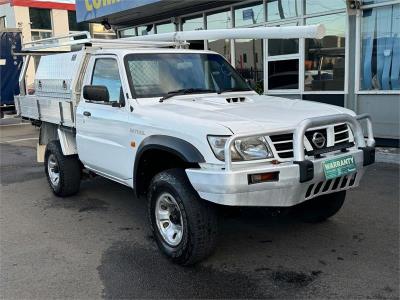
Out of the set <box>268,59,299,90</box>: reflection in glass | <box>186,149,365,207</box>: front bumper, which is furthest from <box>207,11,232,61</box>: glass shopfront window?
<box>186,149,365,207</box>: front bumper

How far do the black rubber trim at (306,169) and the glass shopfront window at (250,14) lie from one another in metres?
8.59

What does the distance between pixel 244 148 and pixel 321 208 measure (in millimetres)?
1723

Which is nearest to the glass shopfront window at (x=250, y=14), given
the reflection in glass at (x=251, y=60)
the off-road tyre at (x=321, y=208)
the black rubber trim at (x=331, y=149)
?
the reflection in glass at (x=251, y=60)

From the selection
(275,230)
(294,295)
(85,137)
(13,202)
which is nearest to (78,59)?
(85,137)

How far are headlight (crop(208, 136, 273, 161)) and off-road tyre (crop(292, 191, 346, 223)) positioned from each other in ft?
4.40

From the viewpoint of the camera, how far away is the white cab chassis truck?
3719mm

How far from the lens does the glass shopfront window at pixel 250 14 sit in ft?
38.3

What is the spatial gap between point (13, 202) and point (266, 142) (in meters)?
4.29

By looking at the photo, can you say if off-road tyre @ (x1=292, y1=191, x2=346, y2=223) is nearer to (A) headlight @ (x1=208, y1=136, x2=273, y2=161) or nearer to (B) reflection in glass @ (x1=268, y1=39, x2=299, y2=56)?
(A) headlight @ (x1=208, y1=136, x2=273, y2=161)

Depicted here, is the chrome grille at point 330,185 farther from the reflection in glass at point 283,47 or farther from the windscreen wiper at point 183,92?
the reflection in glass at point 283,47

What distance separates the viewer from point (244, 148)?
375 centimetres

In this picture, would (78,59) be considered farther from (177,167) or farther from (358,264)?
(358,264)

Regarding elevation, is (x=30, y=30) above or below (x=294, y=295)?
above

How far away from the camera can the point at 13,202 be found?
6559 mm
